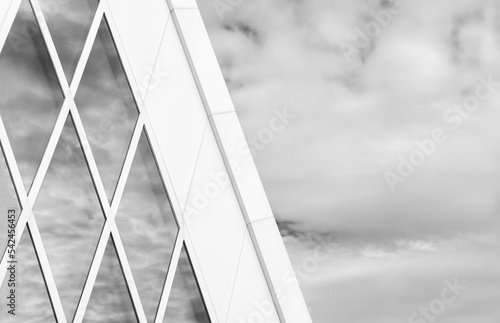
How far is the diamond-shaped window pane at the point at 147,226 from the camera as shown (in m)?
9.73

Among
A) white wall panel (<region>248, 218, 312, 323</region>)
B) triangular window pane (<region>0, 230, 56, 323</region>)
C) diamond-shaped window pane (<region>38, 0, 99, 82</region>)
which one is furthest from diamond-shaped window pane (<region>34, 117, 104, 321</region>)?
white wall panel (<region>248, 218, 312, 323</region>)

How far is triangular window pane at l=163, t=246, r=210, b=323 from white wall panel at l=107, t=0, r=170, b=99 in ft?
11.2

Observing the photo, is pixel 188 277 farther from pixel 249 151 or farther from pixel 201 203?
pixel 249 151

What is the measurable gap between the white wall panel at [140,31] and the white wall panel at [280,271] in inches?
143

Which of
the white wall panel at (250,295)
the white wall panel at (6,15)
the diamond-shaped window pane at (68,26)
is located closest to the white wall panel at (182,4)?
the diamond-shaped window pane at (68,26)

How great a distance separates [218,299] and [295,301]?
173cm

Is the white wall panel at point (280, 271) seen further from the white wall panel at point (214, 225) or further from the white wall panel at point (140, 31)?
the white wall panel at point (140, 31)

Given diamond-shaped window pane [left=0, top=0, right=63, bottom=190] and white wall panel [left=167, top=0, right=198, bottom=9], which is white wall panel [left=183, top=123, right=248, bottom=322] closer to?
white wall panel [left=167, top=0, right=198, bottom=9]

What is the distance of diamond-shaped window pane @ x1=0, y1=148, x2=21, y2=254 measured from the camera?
27.7 ft

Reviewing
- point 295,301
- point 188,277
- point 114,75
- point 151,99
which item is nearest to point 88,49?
point 114,75

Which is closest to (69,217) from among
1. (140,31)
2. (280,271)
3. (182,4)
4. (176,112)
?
(176,112)

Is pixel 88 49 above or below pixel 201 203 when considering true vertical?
above

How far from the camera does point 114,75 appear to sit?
10.6m

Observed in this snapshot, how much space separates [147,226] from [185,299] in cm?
150
